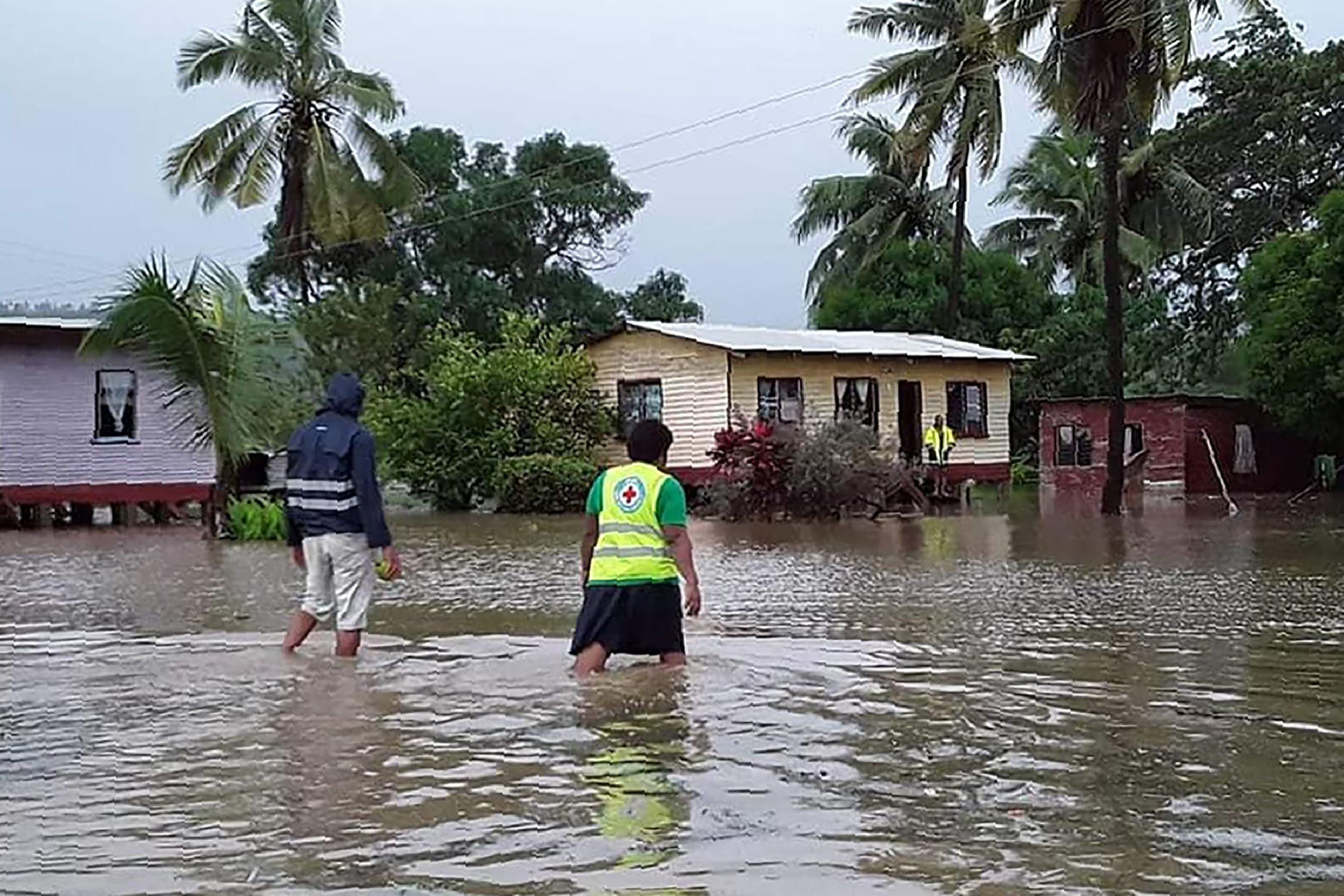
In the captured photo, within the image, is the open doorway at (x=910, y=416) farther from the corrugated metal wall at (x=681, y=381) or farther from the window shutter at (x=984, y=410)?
the corrugated metal wall at (x=681, y=381)

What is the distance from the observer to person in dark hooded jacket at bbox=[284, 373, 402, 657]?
952 cm

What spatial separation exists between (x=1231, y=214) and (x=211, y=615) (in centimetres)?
3556

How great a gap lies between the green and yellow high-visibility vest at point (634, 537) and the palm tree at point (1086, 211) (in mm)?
36864

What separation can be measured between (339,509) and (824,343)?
2657cm

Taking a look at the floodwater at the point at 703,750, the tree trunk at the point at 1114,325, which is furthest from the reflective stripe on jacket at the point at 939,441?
the floodwater at the point at 703,750

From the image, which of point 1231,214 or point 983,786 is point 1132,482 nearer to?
point 1231,214

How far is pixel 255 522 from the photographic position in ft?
77.4

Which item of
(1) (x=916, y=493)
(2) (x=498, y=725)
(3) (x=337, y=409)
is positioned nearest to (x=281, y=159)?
(1) (x=916, y=493)

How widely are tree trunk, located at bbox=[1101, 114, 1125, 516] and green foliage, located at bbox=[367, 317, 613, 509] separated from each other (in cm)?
1093

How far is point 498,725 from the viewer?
8.00 metres

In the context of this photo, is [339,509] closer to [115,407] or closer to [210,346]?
[210,346]

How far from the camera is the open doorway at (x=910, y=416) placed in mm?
36312

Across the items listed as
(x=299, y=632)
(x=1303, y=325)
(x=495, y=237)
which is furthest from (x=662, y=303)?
(x=299, y=632)

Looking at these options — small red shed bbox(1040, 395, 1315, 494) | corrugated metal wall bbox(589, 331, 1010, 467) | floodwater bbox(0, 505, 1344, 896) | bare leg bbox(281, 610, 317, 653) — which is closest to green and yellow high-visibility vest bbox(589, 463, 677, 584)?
floodwater bbox(0, 505, 1344, 896)
